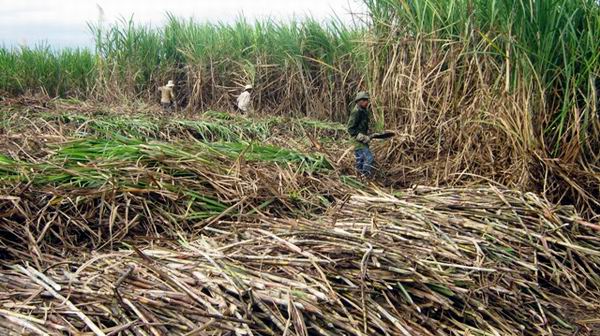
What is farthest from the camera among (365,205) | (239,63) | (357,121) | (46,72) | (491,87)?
(46,72)

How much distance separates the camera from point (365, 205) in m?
4.68

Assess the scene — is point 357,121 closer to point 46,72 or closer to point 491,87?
point 491,87

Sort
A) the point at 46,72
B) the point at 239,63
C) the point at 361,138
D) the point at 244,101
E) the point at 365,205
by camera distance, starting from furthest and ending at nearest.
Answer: the point at 46,72
the point at 239,63
the point at 244,101
the point at 361,138
the point at 365,205

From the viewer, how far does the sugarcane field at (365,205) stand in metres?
3.05

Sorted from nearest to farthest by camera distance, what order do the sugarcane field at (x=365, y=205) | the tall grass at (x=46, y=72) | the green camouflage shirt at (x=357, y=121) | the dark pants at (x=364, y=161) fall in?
the sugarcane field at (x=365, y=205)
the dark pants at (x=364, y=161)
the green camouflage shirt at (x=357, y=121)
the tall grass at (x=46, y=72)

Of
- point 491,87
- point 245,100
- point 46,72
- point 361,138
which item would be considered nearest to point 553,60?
point 491,87

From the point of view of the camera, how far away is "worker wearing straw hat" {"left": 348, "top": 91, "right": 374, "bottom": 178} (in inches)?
245

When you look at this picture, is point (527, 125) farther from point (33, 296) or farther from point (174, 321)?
point (33, 296)

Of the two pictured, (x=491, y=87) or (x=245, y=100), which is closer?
(x=491, y=87)

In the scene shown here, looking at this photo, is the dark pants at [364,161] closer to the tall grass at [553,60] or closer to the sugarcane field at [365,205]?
the sugarcane field at [365,205]

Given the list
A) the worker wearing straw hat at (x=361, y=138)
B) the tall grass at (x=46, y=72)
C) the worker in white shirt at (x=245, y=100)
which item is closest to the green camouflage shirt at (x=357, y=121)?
the worker wearing straw hat at (x=361, y=138)

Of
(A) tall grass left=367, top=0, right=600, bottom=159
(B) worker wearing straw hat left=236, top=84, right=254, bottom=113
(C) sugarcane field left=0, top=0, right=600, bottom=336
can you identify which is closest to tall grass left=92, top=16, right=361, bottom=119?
(B) worker wearing straw hat left=236, top=84, right=254, bottom=113

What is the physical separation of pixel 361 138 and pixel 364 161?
0.72 feet

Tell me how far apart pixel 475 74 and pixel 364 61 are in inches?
65.1
